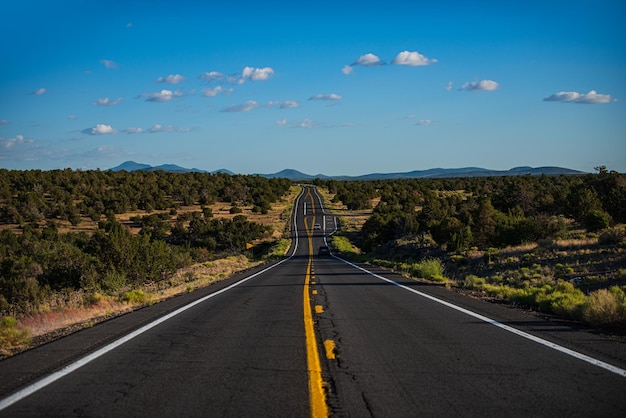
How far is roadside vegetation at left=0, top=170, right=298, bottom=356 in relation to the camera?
1530 cm

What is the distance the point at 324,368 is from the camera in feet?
20.5

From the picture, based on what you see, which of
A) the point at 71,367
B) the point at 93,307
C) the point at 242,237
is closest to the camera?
the point at 71,367

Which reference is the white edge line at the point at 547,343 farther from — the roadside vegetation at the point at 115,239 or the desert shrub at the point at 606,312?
the roadside vegetation at the point at 115,239

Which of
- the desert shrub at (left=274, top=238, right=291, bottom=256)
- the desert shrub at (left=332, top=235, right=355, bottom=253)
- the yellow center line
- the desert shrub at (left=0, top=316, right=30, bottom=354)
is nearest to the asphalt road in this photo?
the yellow center line

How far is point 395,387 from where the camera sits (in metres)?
5.43

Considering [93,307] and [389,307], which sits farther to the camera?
[93,307]

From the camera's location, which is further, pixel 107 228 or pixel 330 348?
pixel 107 228

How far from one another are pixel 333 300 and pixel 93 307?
603 centimetres

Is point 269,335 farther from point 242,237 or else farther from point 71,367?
point 242,237

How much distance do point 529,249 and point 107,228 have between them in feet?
167

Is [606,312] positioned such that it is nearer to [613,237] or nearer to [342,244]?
[613,237]

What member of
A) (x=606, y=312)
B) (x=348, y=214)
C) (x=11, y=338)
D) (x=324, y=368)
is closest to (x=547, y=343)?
(x=606, y=312)

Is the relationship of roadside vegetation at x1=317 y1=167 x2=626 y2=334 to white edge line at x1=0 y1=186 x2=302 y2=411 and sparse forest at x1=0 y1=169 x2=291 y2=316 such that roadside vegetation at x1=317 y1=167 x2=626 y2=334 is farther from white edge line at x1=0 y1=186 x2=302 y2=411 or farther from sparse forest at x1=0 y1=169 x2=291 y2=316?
sparse forest at x1=0 y1=169 x2=291 y2=316

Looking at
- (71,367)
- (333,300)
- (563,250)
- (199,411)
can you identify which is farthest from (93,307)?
(563,250)
